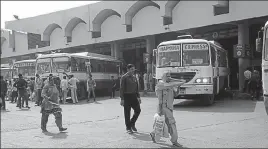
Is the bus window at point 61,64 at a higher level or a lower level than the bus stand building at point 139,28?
lower

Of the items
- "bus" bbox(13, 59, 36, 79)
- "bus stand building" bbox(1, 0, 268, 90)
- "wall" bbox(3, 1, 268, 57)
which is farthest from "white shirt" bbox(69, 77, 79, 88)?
"wall" bbox(3, 1, 268, 57)

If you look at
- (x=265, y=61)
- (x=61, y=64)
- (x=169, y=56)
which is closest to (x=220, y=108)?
(x=169, y=56)

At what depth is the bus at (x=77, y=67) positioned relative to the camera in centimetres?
2055

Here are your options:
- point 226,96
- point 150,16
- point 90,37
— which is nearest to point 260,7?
point 226,96

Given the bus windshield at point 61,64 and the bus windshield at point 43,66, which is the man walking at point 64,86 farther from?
the bus windshield at point 43,66

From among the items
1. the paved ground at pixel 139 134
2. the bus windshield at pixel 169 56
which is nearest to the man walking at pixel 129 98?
the paved ground at pixel 139 134

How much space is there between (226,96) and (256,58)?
651 cm

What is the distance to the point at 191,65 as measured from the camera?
14594mm

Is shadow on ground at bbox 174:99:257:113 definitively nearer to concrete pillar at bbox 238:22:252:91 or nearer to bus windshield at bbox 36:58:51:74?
concrete pillar at bbox 238:22:252:91

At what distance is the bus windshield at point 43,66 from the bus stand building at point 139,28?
22.1ft

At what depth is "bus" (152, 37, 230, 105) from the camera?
47.2 feet

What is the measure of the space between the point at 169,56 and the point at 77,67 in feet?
25.9

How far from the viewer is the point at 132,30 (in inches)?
1125

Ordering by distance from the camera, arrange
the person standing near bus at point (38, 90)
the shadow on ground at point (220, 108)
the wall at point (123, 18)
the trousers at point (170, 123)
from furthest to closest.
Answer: the wall at point (123, 18), the person standing near bus at point (38, 90), the shadow on ground at point (220, 108), the trousers at point (170, 123)
